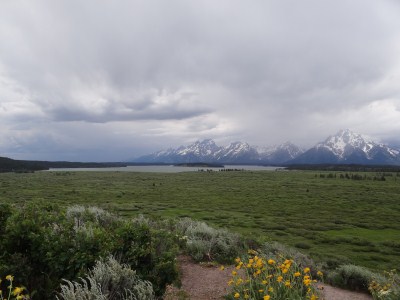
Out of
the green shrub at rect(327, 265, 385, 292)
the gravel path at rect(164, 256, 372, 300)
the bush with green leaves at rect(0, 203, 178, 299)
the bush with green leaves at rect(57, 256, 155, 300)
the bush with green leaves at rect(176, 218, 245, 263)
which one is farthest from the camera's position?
the bush with green leaves at rect(176, 218, 245, 263)

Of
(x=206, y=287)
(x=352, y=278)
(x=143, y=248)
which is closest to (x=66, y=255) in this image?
(x=143, y=248)

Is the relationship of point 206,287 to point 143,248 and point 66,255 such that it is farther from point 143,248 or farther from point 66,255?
point 66,255

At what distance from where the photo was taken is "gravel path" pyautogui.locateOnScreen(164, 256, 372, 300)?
297 inches

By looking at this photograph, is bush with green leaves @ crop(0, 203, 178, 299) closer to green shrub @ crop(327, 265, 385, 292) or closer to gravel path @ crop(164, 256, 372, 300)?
gravel path @ crop(164, 256, 372, 300)

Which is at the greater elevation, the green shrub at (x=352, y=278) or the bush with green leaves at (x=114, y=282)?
the bush with green leaves at (x=114, y=282)

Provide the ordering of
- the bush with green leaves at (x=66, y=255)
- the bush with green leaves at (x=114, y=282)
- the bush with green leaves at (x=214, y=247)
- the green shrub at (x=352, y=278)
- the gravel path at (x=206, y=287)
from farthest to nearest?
the bush with green leaves at (x=214, y=247) < the green shrub at (x=352, y=278) < the gravel path at (x=206, y=287) < the bush with green leaves at (x=66, y=255) < the bush with green leaves at (x=114, y=282)

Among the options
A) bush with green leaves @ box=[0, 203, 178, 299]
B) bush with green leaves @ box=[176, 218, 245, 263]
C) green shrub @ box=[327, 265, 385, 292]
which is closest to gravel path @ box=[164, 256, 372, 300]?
green shrub @ box=[327, 265, 385, 292]

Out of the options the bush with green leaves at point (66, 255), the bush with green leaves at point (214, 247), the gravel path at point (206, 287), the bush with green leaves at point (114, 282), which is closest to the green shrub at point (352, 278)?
the gravel path at point (206, 287)

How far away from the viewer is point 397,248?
2023 centimetres

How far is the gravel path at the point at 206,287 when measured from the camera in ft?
24.8

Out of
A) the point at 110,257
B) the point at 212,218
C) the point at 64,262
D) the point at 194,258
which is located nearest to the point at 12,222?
the point at 64,262

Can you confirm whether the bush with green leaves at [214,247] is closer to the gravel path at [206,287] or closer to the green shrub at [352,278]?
the gravel path at [206,287]

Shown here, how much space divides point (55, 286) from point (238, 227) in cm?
2110

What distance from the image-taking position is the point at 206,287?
27.2 feet
